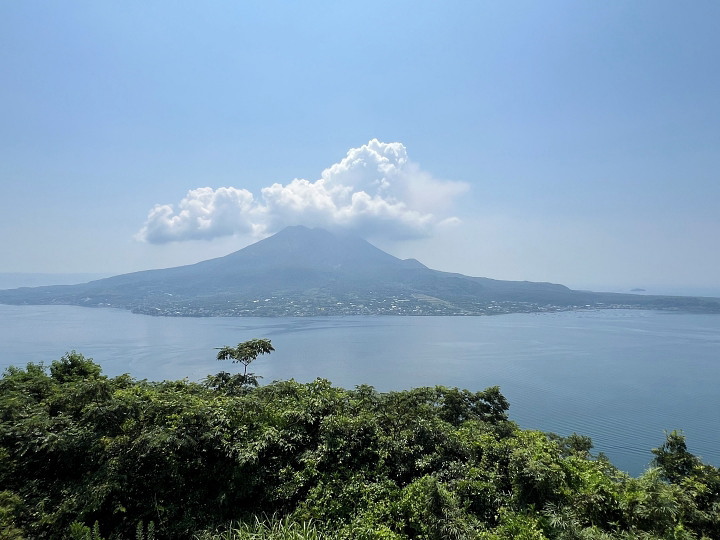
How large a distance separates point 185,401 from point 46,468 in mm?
2638

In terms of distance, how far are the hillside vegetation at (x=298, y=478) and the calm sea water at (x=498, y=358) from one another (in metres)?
23.6

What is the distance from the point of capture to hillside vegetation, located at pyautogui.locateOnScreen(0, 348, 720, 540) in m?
5.66

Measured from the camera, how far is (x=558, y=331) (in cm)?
9075

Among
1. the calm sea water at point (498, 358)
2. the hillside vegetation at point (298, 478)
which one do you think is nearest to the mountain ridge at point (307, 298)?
the calm sea water at point (498, 358)

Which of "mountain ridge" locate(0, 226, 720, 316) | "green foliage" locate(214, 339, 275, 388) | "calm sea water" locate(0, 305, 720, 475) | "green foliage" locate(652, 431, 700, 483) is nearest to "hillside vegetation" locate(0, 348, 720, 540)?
"green foliage" locate(652, 431, 700, 483)

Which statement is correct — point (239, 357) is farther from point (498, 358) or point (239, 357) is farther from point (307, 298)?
point (307, 298)

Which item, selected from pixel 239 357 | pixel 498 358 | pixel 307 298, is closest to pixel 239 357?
pixel 239 357

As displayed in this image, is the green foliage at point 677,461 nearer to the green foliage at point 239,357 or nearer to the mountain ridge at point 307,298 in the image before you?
the green foliage at point 239,357

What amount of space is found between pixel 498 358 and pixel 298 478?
192 feet

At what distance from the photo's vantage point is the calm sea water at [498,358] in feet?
110

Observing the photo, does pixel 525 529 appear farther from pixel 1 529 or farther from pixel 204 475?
pixel 1 529

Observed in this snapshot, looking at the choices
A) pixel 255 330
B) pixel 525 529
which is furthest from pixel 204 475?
pixel 255 330

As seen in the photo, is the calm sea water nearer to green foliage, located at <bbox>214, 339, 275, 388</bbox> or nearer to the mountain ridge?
the mountain ridge

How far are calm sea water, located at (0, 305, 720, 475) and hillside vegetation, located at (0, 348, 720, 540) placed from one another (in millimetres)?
23577
